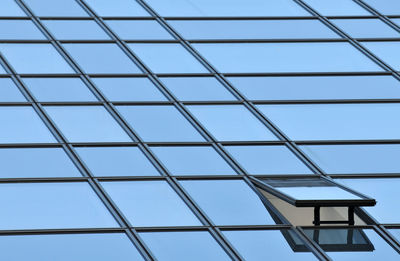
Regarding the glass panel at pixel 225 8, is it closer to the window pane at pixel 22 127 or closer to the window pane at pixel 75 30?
the window pane at pixel 75 30

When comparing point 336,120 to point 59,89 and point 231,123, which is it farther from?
point 59,89

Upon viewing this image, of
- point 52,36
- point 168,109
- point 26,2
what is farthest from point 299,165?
point 26,2

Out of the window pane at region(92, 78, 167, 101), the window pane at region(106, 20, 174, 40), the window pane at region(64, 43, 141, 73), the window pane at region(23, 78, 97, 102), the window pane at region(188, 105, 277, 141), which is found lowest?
the window pane at region(188, 105, 277, 141)

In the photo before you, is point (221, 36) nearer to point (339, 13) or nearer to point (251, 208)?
point (339, 13)

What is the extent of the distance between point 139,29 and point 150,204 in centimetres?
1028

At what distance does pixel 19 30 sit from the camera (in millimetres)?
28953

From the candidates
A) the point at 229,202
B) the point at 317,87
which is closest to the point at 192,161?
the point at 229,202

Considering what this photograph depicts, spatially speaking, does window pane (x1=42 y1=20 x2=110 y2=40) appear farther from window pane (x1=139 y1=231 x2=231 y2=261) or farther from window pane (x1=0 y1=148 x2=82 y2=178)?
window pane (x1=139 y1=231 x2=231 y2=261)

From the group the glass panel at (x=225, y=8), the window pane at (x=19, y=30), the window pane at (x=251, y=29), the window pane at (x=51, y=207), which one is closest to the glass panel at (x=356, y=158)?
the window pane at (x=51, y=207)

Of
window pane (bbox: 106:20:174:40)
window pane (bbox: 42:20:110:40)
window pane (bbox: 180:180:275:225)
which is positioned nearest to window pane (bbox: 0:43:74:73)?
window pane (bbox: 42:20:110:40)

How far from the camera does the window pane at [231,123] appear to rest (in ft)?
78.0

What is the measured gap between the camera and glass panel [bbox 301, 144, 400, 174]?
74.2ft

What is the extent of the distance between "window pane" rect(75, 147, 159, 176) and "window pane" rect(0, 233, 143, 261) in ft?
8.96

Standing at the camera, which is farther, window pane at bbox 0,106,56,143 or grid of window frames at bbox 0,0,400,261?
window pane at bbox 0,106,56,143
